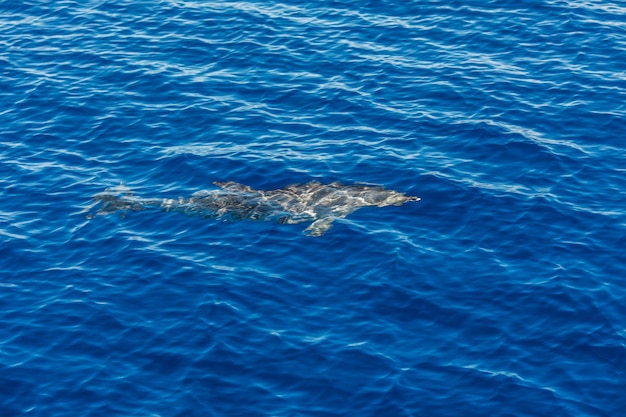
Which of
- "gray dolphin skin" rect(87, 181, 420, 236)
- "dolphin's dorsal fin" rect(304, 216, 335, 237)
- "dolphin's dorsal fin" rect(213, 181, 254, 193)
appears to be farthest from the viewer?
"dolphin's dorsal fin" rect(213, 181, 254, 193)

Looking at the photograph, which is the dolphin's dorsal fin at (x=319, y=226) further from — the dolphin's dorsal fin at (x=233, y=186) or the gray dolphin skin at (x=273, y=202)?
the dolphin's dorsal fin at (x=233, y=186)

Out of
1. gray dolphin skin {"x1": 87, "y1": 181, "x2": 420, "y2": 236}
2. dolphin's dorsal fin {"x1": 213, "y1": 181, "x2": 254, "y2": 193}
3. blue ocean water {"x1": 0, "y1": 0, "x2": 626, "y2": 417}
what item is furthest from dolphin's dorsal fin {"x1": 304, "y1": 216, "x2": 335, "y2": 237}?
dolphin's dorsal fin {"x1": 213, "y1": 181, "x2": 254, "y2": 193}

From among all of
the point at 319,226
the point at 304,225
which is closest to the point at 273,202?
the point at 304,225

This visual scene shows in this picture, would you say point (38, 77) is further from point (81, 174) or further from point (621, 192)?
point (621, 192)

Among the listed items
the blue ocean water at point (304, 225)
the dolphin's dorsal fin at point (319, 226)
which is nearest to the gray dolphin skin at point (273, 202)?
the dolphin's dorsal fin at point (319, 226)

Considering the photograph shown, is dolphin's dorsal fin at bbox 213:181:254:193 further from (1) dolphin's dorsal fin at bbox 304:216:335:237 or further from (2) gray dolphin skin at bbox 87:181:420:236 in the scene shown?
(1) dolphin's dorsal fin at bbox 304:216:335:237
